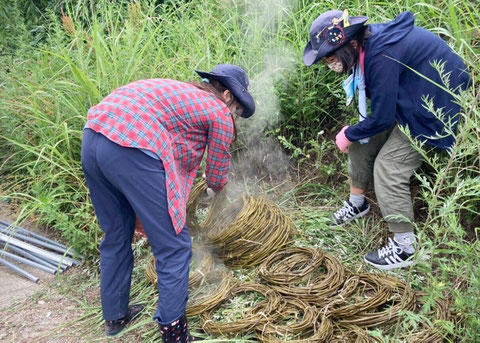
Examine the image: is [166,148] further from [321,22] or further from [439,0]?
[439,0]

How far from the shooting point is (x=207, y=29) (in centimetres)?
493

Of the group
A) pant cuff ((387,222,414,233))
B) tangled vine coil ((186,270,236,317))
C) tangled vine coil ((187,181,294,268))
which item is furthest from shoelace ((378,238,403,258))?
tangled vine coil ((186,270,236,317))

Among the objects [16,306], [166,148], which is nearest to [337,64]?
[166,148]

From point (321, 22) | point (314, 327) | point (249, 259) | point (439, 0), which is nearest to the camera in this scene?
point (314, 327)

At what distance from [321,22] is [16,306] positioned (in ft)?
9.87

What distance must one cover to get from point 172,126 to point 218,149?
32 centimetres

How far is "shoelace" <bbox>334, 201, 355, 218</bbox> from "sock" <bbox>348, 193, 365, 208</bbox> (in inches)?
1.6

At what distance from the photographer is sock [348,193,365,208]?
12.6ft

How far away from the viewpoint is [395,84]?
10.0ft

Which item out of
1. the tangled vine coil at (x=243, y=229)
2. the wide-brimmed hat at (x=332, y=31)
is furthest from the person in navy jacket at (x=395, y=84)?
the tangled vine coil at (x=243, y=229)

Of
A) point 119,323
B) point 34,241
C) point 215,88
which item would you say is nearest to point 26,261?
point 34,241

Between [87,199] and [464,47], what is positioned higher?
[464,47]

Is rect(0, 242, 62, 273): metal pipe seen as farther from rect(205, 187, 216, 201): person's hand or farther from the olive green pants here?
the olive green pants

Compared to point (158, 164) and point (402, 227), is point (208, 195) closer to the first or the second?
point (158, 164)
